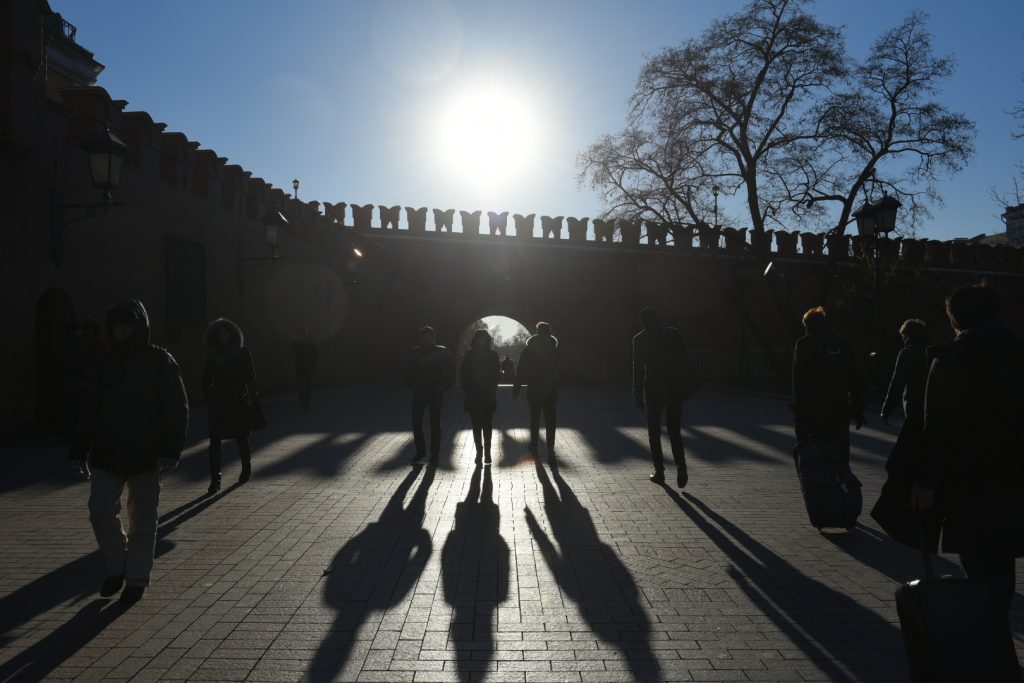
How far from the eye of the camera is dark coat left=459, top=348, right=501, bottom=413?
10.4 meters

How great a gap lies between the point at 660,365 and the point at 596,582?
12.6ft

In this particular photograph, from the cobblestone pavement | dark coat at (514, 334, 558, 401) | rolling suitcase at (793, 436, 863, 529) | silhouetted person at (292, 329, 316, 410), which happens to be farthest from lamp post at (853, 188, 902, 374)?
rolling suitcase at (793, 436, 863, 529)

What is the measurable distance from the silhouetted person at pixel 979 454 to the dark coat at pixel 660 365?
525 centimetres

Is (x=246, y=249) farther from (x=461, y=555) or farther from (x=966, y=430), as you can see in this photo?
(x=966, y=430)

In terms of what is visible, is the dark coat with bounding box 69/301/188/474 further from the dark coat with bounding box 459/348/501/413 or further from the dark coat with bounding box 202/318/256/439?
the dark coat with bounding box 459/348/501/413

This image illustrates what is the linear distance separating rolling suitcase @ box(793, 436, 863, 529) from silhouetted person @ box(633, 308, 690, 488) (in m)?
2.03

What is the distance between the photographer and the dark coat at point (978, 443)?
317 centimetres

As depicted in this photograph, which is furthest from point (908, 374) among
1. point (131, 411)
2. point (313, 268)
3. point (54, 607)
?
point (313, 268)

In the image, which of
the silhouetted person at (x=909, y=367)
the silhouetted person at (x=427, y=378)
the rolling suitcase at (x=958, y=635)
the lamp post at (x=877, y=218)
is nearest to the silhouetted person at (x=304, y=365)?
the silhouetted person at (x=427, y=378)

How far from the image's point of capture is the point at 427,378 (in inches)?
416

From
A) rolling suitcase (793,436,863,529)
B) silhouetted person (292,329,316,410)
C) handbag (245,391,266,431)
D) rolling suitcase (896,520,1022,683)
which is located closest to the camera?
rolling suitcase (896,520,1022,683)

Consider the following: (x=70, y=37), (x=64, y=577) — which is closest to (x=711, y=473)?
(x=64, y=577)

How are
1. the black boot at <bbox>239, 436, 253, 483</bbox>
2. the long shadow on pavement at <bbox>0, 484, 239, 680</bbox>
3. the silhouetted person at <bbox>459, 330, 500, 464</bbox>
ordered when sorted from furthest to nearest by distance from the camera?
the silhouetted person at <bbox>459, 330, 500, 464</bbox>, the black boot at <bbox>239, 436, 253, 483</bbox>, the long shadow on pavement at <bbox>0, 484, 239, 680</bbox>

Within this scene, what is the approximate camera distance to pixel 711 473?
9664mm
